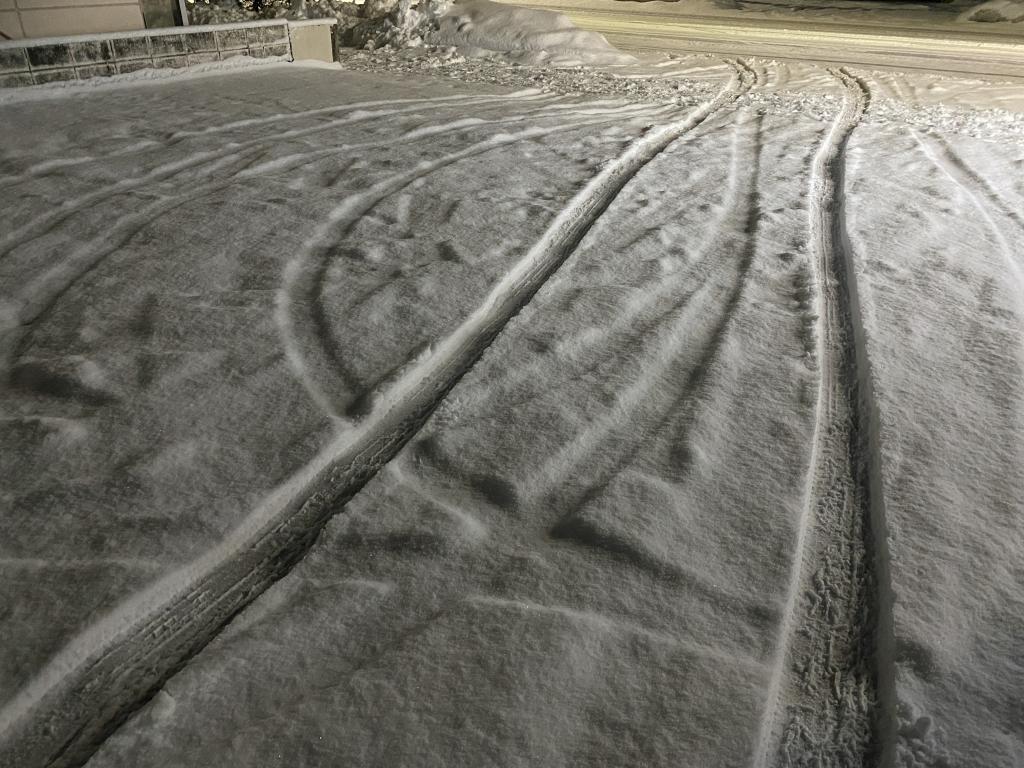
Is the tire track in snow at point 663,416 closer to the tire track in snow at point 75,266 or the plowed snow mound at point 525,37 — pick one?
the tire track in snow at point 75,266

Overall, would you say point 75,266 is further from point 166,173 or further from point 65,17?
point 65,17

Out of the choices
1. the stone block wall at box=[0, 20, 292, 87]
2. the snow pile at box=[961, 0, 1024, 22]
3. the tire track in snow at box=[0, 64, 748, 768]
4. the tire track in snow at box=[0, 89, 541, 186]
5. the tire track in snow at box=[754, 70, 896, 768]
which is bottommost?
the tire track in snow at box=[0, 64, 748, 768]

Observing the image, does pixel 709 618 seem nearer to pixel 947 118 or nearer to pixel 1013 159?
pixel 1013 159

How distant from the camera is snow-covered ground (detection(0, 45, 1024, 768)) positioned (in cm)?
Answer: 134

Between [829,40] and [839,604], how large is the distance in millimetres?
10523

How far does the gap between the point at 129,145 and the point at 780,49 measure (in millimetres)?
7696

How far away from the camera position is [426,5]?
869 centimetres

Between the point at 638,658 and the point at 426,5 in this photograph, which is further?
the point at 426,5

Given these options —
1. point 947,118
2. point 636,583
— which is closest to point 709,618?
point 636,583

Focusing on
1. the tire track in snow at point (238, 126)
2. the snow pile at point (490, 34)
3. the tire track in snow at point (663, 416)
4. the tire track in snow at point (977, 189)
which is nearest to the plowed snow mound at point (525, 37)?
the snow pile at point (490, 34)

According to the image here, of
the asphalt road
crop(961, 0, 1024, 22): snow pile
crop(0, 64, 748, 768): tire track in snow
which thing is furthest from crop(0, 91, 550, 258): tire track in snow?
crop(961, 0, 1024, 22): snow pile

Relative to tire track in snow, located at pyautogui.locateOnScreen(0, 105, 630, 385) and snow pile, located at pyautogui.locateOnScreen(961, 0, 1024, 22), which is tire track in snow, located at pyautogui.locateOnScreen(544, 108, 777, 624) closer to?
tire track in snow, located at pyautogui.locateOnScreen(0, 105, 630, 385)

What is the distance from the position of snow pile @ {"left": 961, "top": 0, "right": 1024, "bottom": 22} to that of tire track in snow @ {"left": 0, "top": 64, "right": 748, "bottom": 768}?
14.2 m

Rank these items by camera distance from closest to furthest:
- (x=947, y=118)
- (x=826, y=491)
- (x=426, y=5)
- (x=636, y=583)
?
(x=636, y=583)
(x=826, y=491)
(x=947, y=118)
(x=426, y=5)
